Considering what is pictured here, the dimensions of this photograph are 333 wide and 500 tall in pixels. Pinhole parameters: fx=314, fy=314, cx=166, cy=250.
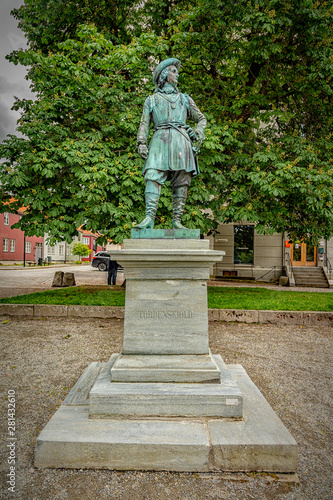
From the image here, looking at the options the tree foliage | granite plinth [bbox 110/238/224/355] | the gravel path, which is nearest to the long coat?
granite plinth [bbox 110/238/224/355]

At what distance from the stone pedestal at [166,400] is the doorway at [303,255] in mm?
20011

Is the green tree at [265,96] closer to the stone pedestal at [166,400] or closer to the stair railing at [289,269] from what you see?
the stone pedestal at [166,400]

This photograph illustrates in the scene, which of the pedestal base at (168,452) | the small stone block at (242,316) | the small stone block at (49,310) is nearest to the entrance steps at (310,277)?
the small stone block at (242,316)

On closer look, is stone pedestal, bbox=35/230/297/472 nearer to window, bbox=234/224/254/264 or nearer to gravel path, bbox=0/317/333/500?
gravel path, bbox=0/317/333/500

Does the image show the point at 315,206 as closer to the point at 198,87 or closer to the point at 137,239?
the point at 198,87

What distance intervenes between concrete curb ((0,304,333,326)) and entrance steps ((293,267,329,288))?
11.6 meters

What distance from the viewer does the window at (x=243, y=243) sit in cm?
2136

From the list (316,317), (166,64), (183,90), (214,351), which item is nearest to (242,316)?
(316,317)

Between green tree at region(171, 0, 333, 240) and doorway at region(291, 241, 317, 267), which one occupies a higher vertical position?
green tree at region(171, 0, 333, 240)

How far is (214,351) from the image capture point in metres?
5.49

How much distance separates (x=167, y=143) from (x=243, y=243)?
18710mm

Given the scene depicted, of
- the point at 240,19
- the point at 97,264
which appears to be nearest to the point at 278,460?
the point at 240,19

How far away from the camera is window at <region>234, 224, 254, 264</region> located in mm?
21359

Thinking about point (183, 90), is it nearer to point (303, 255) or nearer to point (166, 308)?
point (166, 308)
